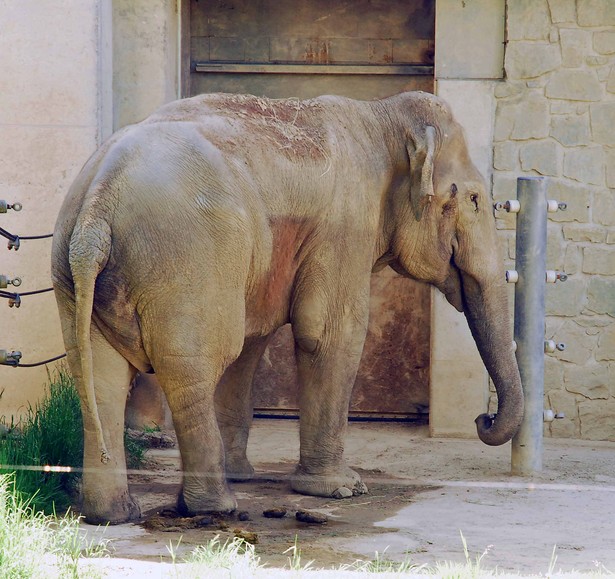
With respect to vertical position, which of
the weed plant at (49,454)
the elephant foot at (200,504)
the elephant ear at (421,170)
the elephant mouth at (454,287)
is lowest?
the elephant foot at (200,504)

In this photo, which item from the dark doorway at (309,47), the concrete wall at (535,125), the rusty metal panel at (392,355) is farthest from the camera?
the rusty metal panel at (392,355)

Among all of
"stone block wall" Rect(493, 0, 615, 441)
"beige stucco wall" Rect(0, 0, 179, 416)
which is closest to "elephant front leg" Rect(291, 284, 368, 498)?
"beige stucco wall" Rect(0, 0, 179, 416)

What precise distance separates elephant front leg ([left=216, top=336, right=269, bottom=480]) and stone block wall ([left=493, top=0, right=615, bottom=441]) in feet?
7.64

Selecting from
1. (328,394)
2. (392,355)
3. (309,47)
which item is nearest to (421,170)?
(328,394)

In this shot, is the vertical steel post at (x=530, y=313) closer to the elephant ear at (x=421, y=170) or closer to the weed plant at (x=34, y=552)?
the elephant ear at (x=421, y=170)

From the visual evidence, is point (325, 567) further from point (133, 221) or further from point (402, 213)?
point (402, 213)

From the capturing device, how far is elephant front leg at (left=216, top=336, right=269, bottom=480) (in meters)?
7.04

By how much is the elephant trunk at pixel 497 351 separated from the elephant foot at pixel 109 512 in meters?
2.29

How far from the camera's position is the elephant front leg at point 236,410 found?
704 cm

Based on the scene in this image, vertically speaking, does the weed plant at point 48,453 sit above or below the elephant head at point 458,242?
below

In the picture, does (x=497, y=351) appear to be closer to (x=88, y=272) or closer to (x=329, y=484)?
(x=329, y=484)

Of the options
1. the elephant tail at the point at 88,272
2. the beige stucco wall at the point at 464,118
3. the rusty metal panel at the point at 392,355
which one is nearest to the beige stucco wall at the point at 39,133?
the rusty metal panel at the point at 392,355

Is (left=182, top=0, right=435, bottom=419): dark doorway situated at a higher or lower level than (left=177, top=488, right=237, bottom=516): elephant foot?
higher

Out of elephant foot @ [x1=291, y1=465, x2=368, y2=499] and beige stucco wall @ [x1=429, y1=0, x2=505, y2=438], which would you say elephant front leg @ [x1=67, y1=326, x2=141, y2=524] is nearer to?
elephant foot @ [x1=291, y1=465, x2=368, y2=499]
